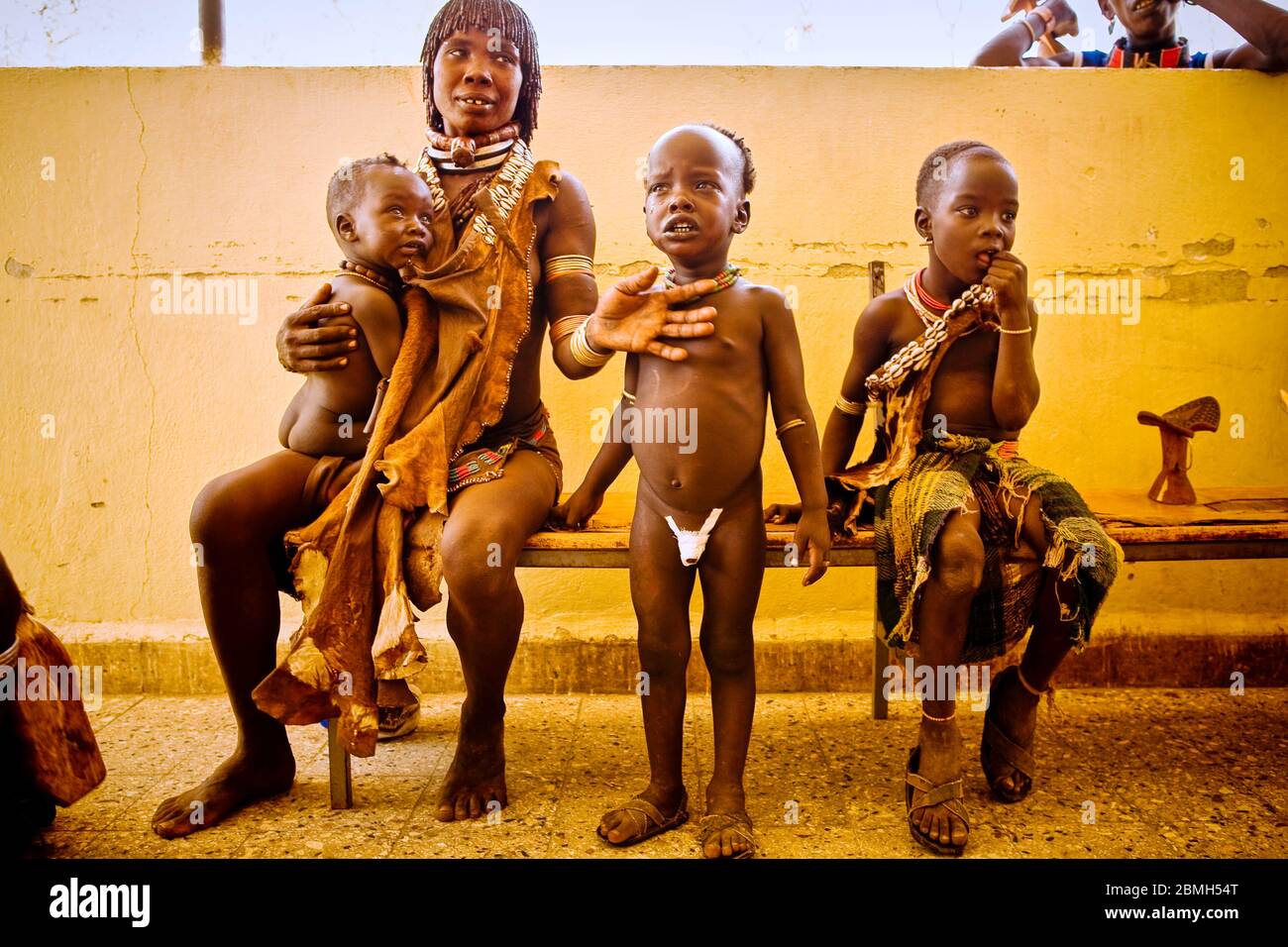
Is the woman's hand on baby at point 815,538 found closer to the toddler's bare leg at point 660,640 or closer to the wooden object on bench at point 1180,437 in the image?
the toddler's bare leg at point 660,640

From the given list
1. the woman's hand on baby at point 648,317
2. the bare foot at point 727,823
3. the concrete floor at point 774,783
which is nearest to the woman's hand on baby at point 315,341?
the woman's hand on baby at point 648,317

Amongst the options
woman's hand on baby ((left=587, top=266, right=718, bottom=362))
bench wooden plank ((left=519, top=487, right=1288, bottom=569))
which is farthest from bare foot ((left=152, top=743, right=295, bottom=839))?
woman's hand on baby ((left=587, top=266, right=718, bottom=362))

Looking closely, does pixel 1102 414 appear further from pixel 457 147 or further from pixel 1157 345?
pixel 457 147

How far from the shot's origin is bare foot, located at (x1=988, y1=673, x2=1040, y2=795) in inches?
108

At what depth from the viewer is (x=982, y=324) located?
2719 millimetres

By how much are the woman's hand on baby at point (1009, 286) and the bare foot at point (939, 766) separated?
958mm

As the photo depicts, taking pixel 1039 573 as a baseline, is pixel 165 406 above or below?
above

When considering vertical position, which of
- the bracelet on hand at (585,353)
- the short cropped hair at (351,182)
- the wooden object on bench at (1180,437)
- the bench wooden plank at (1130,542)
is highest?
the short cropped hair at (351,182)

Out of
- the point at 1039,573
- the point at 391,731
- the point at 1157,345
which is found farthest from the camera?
the point at 1157,345

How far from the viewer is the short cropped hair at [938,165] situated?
2664 mm

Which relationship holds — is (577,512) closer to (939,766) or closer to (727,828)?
(727,828)

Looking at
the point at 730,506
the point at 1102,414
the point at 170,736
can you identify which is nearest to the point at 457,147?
the point at 730,506

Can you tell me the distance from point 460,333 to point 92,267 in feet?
5.45

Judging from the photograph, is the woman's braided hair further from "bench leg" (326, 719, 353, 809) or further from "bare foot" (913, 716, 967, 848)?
"bare foot" (913, 716, 967, 848)
